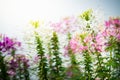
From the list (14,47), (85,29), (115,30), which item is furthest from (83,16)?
(14,47)

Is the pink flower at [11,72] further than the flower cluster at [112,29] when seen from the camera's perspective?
Yes

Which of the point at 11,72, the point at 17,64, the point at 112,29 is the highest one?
the point at 112,29

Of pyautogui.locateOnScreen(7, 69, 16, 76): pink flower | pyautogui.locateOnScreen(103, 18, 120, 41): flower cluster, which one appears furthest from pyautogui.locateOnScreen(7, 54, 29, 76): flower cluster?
pyautogui.locateOnScreen(103, 18, 120, 41): flower cluster

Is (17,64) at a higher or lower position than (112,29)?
lower

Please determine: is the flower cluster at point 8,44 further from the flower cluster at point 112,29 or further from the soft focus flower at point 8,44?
the flower cluster at point 112,29

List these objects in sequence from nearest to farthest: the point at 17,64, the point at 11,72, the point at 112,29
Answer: the point at 112,29 → the point at 11,72 → the point at 17,64

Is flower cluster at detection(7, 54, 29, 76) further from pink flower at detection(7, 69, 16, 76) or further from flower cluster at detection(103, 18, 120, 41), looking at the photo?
flower cluster at detection(103, 18, 120, 41)

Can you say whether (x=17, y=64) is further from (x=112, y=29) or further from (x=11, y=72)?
(x=112, y=29)

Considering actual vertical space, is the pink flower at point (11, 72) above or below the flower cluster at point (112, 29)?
below

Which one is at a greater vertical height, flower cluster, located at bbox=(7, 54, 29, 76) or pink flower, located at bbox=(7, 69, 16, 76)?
flower cluster, located at bbox=(7, 54, 29, 76)

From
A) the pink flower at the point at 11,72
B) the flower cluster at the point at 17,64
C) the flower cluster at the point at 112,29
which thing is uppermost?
the flower cluster at the point at 112,29

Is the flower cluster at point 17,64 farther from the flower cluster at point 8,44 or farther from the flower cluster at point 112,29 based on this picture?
the flower cluster at point 112,29

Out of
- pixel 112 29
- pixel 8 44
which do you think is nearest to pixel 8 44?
pixel 8 44

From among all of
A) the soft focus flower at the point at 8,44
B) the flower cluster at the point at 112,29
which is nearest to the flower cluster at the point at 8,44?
the soft focus flower at the point at 8,44
